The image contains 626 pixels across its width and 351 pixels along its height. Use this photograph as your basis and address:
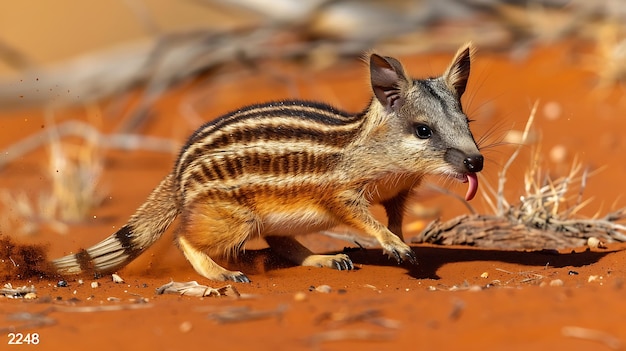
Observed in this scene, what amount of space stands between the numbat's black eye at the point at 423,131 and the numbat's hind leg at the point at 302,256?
105 centimetres

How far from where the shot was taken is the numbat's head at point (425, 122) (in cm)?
661

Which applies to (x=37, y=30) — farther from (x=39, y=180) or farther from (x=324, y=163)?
(x=324, y=163)

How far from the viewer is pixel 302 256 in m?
7.35

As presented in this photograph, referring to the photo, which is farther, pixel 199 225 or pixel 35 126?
pixel 35 126

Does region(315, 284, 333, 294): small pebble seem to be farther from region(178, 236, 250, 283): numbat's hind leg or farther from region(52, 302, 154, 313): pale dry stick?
region(52, 302, 154, 313): pale dry stick

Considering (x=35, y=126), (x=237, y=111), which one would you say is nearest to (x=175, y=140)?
(x=35, y=126)

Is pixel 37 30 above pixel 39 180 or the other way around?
above

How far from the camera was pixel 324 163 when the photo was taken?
6.96 meters

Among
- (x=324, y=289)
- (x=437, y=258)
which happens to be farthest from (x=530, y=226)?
(x=324, y=289)

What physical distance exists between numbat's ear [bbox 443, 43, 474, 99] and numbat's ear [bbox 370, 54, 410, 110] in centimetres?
41

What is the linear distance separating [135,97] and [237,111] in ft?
29.9

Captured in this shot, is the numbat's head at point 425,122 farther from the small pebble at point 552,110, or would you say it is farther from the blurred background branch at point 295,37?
the blurred background branch at point 295,37

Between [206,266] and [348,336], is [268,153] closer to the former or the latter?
[206,266]

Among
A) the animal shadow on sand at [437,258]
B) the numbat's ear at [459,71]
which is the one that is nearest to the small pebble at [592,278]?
the animal shadow on sand at [437,258]
